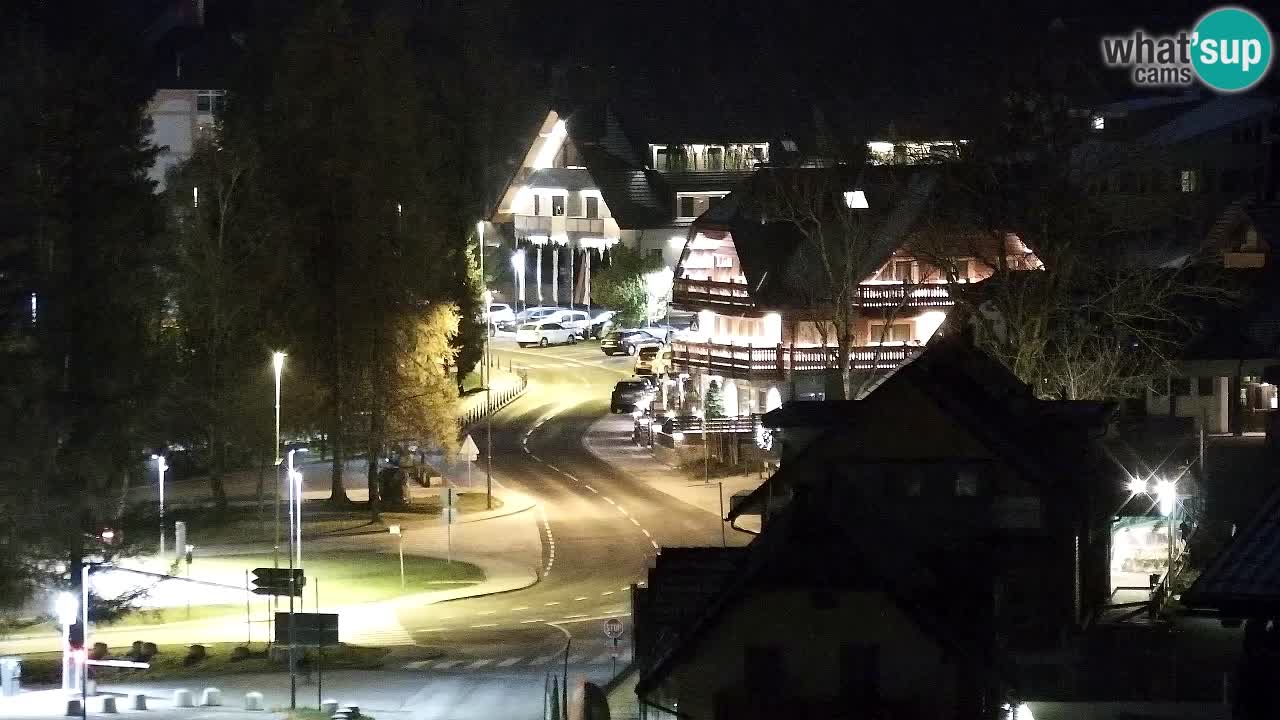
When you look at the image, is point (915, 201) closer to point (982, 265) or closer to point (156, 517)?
point (982, 265)

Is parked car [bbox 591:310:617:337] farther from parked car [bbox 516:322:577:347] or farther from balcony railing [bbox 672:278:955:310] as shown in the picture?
balcony railing [bbox 672:278:955:310]

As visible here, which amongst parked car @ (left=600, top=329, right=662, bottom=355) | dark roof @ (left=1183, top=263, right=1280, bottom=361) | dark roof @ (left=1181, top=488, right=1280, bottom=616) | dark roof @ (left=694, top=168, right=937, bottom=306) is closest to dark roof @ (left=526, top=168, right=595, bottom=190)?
parked car @ (left=600, top=329, right=662, bottom=355)

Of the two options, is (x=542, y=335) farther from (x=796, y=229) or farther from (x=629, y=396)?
(x=796, y=229)

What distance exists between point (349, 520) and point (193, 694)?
23952mm

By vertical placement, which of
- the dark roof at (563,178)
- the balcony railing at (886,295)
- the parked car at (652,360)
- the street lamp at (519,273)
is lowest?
the parked car at (652,360)

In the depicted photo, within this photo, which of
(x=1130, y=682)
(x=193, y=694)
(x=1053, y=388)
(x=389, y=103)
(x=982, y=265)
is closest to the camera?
(x=1130, y=682)

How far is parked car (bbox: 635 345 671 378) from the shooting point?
87025mm

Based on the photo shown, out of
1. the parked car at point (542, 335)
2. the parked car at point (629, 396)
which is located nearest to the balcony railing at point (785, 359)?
the parked car at point (629, 396)

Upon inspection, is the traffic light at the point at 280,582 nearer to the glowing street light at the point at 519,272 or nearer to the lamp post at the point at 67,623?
the lamp post at the point at 67,623

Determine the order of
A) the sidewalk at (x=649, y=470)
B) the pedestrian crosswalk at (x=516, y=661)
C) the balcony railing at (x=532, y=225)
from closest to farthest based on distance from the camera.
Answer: the pedestrian crosswalk at (x=516, y=661), the sidewalk at (x=649, y=470), the balcony railing at (x=532, y=225)

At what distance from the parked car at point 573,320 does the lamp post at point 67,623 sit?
5771cm

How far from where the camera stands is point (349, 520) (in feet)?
207

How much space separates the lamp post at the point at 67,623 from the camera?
39.4 m

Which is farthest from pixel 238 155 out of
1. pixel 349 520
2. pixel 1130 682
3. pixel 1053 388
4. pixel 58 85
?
pixel 1130 682
